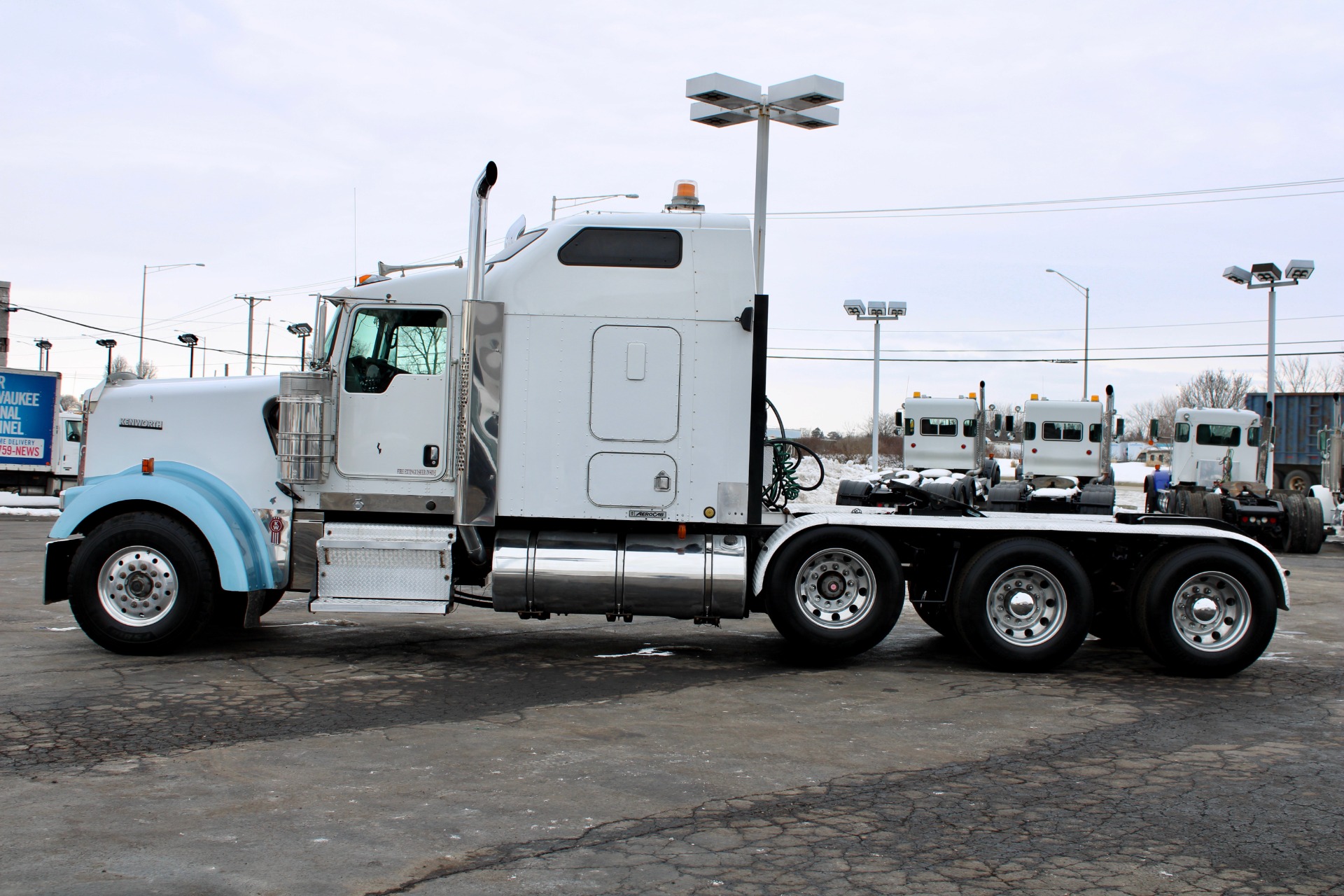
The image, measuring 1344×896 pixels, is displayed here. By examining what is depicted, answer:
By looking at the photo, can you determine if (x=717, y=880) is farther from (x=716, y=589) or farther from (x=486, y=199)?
(x=486, y=199)

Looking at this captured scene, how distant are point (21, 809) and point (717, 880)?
10.3 ft

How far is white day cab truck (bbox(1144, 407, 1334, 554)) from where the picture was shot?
2159cm

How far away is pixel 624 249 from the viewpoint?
8539 mm

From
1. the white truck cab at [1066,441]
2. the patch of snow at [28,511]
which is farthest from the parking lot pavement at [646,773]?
the white truck cab at [1066,441]

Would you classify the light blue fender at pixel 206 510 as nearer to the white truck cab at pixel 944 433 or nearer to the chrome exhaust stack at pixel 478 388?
the chrome exhaust stack at pixel 478 388

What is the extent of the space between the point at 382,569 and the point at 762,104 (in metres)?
6.08

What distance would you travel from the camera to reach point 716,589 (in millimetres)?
8484

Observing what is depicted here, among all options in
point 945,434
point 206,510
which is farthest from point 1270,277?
point 206,510

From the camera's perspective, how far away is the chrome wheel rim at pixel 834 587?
8586 mm

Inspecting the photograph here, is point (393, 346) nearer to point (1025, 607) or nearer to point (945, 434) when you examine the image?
point (1025, 607)

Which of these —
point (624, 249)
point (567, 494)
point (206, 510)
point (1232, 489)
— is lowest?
point (206, 510)

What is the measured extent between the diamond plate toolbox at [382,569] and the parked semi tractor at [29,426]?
961 inches

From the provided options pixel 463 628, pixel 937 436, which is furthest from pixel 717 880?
pixel 937 436

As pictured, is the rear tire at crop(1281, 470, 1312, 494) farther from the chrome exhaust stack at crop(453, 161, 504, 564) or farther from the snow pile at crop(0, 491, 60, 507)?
the snow pile at crop(0, 491, 60, 507)
